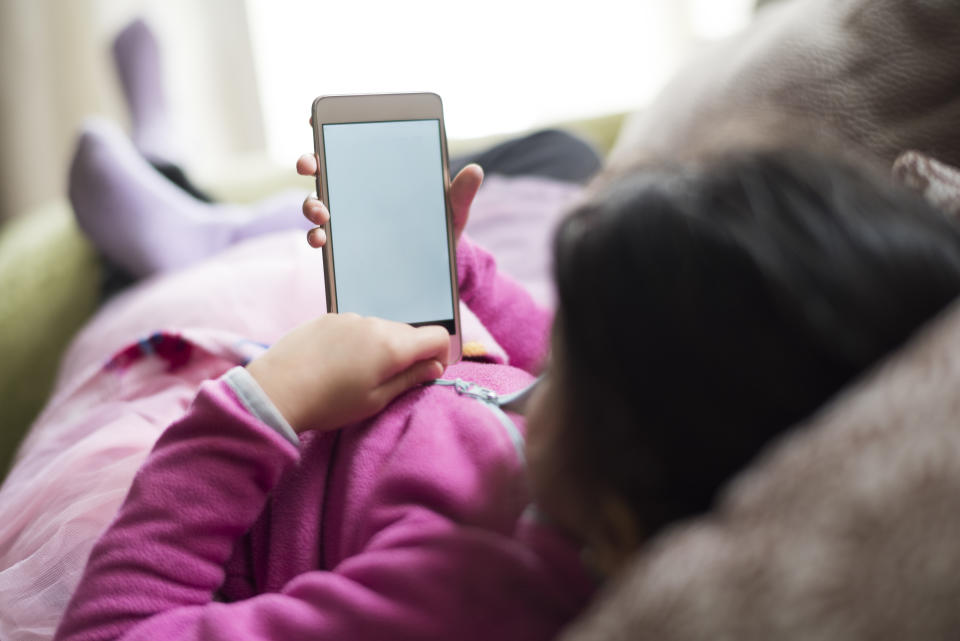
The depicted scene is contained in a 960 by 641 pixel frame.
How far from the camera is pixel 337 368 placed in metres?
0.47

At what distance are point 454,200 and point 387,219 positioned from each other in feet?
0.21

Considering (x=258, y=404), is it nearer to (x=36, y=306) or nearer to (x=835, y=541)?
(x=835, y=541)

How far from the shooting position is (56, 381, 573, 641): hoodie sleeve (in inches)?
14.3

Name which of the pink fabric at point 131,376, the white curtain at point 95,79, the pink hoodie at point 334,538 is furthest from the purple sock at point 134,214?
the white curtain at point 95,79

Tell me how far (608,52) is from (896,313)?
183 cm

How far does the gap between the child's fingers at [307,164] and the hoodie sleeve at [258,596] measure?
16cm

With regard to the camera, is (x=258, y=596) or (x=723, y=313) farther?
(x=258, y=596)

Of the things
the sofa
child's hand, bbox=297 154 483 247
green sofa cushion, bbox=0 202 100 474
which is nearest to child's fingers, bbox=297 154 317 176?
child's hand, bbox=297 154 483 247

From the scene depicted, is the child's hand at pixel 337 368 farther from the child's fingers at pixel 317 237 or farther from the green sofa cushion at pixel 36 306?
the green sofa cushion at pixel 36 306

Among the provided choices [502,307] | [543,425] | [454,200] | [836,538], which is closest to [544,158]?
[502,307]

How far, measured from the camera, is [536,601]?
36cm

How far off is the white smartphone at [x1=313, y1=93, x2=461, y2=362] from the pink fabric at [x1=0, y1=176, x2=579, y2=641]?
0.09 metres

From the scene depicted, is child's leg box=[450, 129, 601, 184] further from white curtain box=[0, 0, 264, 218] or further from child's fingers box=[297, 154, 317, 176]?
white curtain box=[0, 0, 264, 218]

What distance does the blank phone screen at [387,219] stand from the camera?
0.55m
